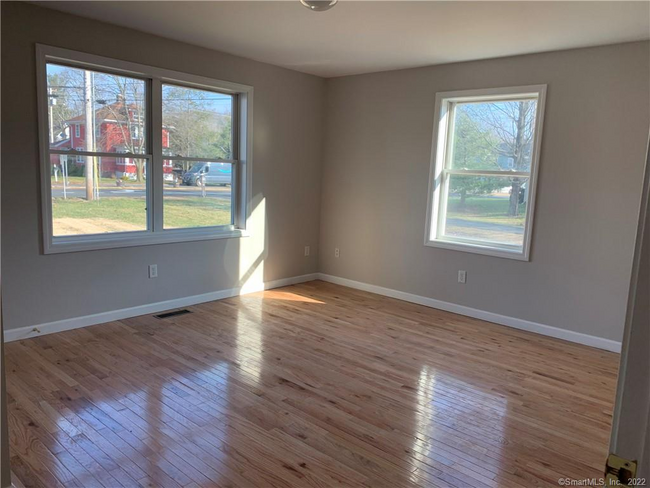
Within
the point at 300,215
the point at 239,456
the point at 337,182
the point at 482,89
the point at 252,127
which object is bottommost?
the point at 239,456

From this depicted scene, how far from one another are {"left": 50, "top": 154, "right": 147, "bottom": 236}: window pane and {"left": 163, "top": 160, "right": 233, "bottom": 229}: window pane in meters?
0.26

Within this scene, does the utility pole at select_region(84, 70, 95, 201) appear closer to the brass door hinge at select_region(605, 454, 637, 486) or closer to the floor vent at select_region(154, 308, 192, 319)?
the floor vent at select_region(154, 308, 192, 319)

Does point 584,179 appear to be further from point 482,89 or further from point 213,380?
point 213,380

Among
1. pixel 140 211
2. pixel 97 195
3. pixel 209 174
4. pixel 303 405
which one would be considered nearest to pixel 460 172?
pixel 209 174

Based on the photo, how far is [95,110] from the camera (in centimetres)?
387

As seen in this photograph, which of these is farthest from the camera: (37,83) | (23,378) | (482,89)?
(482,89)

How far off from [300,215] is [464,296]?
2.17m

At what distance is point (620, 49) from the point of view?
3646 millimetres

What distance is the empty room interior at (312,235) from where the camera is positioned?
2.42 metres

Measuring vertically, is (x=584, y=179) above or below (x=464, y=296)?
above

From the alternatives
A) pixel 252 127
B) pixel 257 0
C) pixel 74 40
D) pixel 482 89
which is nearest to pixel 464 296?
pixel 482 89

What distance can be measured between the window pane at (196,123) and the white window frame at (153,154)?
0.08 m

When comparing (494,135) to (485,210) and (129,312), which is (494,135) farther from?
(129,312)

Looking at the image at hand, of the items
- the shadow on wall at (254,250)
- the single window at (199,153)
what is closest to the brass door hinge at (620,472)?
the single window at (199,153)
